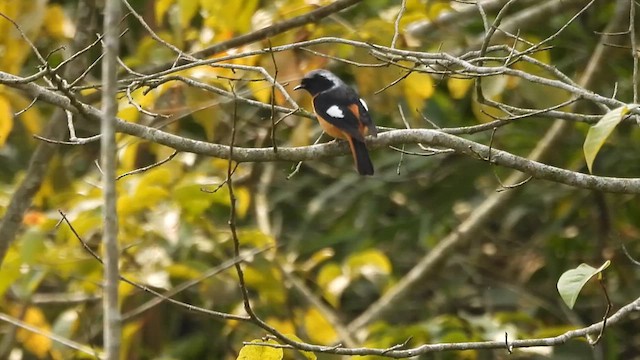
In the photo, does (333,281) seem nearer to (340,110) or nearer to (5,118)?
(340,110)

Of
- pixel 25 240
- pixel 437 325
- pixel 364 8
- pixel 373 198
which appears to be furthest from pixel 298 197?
pixel 25 240

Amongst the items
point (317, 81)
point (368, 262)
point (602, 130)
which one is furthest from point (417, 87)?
point (602, 130)

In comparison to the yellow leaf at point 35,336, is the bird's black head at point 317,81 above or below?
below

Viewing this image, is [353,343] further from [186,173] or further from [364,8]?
[364,8]

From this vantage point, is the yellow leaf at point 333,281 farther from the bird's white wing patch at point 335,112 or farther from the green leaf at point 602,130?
the green leaf at point 602,130

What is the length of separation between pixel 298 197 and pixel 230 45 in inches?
134

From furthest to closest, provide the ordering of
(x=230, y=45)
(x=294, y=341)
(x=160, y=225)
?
(x=160, y=225) → (x=230, y=45) → (x=294, y=341)

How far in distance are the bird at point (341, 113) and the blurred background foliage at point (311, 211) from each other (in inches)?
3.8

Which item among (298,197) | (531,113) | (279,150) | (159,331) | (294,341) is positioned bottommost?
(294,341)

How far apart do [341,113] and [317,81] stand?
2.00 ft

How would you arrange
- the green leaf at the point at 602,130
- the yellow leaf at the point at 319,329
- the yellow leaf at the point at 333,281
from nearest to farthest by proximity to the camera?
the green leaf at the point at 602,130 < the yellow leaf at the point at 319,329 < the yellow leaf at the point at 333,281

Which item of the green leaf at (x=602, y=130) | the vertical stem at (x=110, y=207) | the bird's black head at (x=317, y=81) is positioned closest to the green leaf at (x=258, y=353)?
the green leaf at (x=602, y=130)

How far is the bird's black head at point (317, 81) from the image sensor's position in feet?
16.8

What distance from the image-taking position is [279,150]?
11.4 feet
